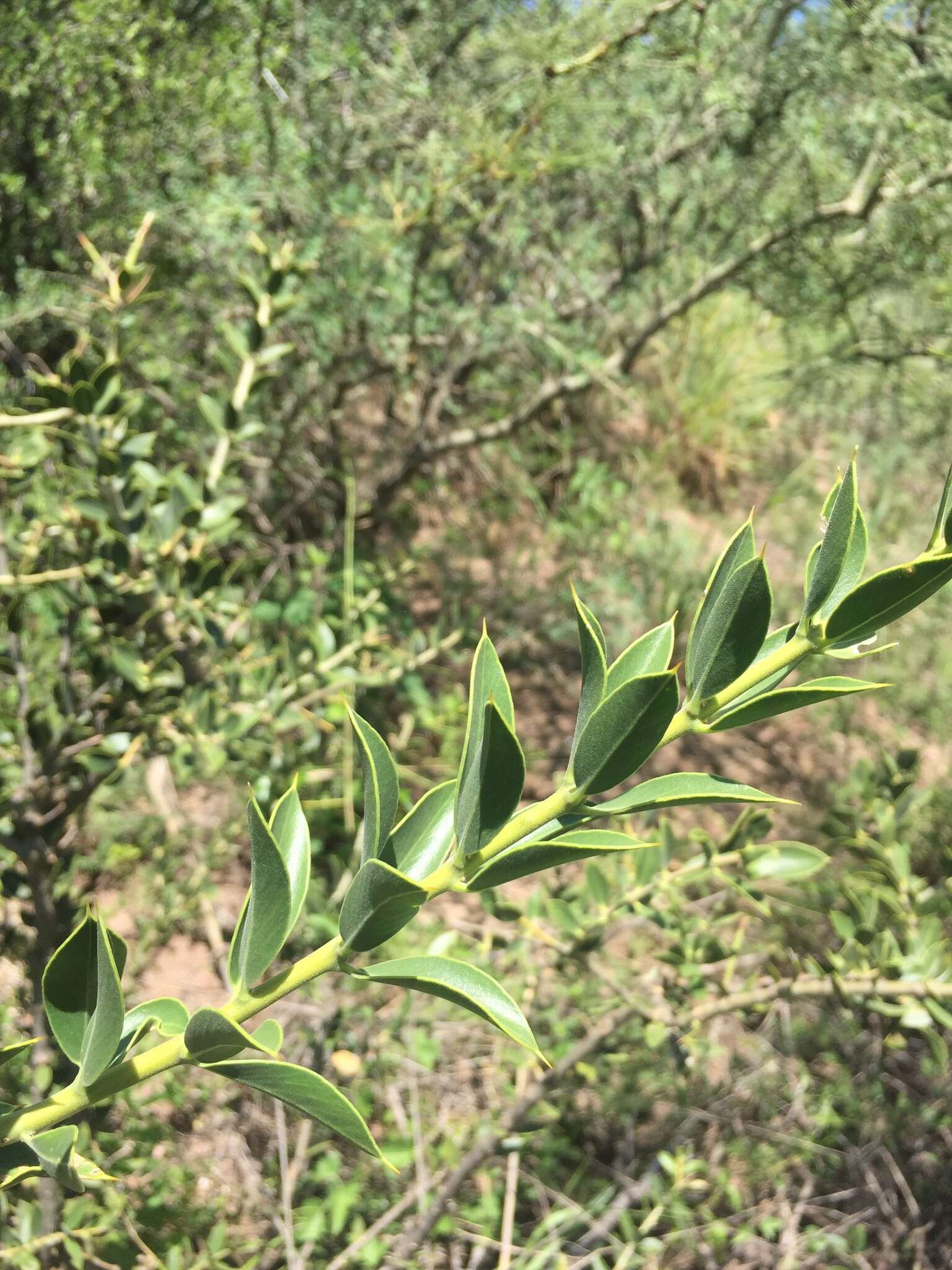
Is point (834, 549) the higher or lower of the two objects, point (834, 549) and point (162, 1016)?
the higher

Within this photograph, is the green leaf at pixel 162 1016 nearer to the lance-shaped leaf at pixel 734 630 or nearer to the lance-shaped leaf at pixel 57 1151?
the lance-shaped leaf at pixel 57 1151

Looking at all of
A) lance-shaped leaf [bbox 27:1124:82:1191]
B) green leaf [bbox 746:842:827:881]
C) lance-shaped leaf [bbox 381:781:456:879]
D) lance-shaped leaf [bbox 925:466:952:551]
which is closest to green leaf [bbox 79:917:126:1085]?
lance-shaped leaf [bbox 27:1124:82:1191]

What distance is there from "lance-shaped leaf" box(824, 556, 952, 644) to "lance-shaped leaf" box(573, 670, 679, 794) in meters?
0.07

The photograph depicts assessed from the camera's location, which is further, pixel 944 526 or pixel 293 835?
pixel 293 835

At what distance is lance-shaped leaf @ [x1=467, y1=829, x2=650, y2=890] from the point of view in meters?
0.33

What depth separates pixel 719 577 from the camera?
392 millimetres

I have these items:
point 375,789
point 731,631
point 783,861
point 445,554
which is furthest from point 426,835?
point 445,554

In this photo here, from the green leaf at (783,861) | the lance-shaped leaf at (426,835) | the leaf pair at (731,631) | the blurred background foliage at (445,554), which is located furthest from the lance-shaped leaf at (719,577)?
the green leaf at (783,861)

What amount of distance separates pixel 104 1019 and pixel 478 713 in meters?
0.20

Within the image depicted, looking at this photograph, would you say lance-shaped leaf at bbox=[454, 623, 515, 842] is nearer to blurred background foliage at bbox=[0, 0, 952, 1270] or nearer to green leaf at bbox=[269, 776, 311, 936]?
green leaf at bbox=[269, 776, 311, 936]

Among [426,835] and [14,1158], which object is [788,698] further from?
[14,1158]

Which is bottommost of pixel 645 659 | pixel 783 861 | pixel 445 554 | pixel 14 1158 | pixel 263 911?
pixel 445 554

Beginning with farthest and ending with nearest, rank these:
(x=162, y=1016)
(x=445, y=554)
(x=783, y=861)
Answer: (x=445, y=554), (x=783, y=861), (x=162, y=1016)

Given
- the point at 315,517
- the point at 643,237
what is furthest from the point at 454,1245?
the point at 643,237
